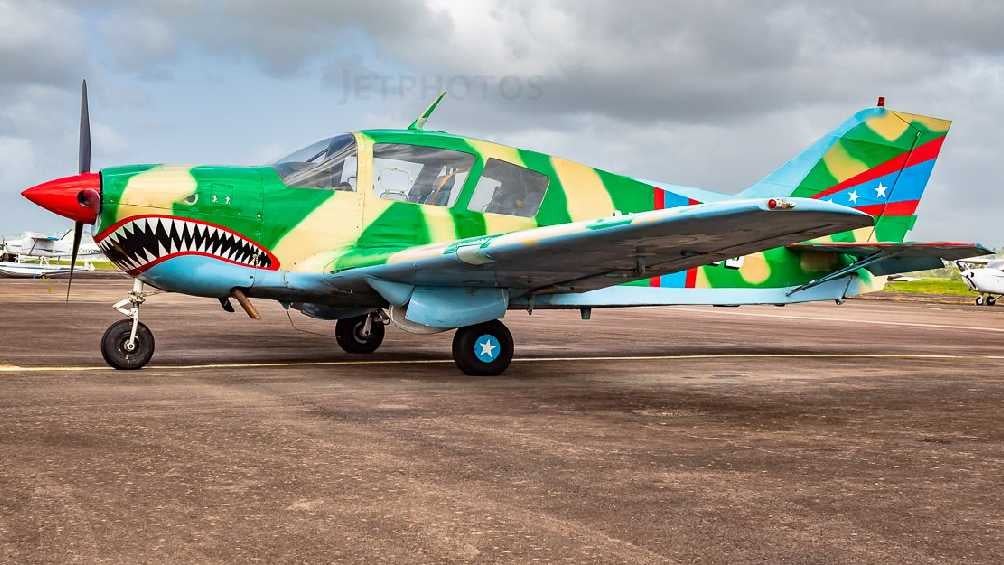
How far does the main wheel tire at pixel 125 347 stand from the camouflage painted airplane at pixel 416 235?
0.02 meters

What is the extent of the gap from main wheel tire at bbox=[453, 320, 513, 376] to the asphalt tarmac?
0.28 meters

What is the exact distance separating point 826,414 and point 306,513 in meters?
4.24

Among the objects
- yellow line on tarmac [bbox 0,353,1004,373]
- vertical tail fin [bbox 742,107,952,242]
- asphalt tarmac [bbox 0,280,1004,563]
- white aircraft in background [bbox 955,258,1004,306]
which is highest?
vertical tail fin [bbox 742,107,952,242]

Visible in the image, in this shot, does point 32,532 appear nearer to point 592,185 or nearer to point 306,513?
point 306,513

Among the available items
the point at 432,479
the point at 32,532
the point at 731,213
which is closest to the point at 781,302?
the point at 731,213

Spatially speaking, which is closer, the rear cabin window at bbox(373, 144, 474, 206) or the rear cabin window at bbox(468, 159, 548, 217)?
the rear cabin window at bbox(373, 144, 474, 206)

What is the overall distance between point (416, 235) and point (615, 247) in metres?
2.45

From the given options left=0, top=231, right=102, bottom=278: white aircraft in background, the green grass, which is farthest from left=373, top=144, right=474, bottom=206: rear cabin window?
the green grass

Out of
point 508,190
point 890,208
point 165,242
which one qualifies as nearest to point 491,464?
point 165,242

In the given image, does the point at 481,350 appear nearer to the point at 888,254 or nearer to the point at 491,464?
the point at 491,464

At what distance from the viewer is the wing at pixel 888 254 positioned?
1037 cm

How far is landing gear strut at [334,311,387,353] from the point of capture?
10711mm

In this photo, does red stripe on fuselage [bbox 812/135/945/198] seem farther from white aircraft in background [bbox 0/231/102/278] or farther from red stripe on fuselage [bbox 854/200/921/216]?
white aircraft in background [bbox 0/231/102/278]

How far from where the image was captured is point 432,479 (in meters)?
3.92
